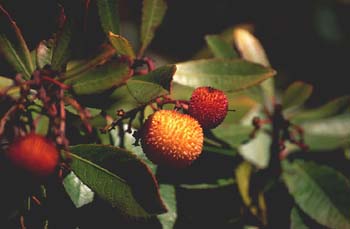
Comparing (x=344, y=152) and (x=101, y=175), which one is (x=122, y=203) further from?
(x=344, y=152)

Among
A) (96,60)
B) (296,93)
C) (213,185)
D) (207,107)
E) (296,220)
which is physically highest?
(96,60)

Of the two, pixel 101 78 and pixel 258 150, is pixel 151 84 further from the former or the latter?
pixel 258 150

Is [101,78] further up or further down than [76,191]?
further up

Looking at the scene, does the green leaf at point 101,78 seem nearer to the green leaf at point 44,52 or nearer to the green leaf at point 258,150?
the green leaf at point 44,52

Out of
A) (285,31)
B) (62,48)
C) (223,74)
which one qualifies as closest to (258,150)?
(223,74)

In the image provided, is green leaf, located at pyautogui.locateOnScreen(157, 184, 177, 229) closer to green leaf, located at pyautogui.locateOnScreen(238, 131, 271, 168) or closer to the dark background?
green leaf, located at pyautogui.locateOnScreen(238, 131, 271, 168)

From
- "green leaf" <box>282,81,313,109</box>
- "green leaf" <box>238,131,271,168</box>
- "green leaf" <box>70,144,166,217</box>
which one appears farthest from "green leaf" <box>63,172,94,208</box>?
"green leaf" <box>282,81,313,109</box>
